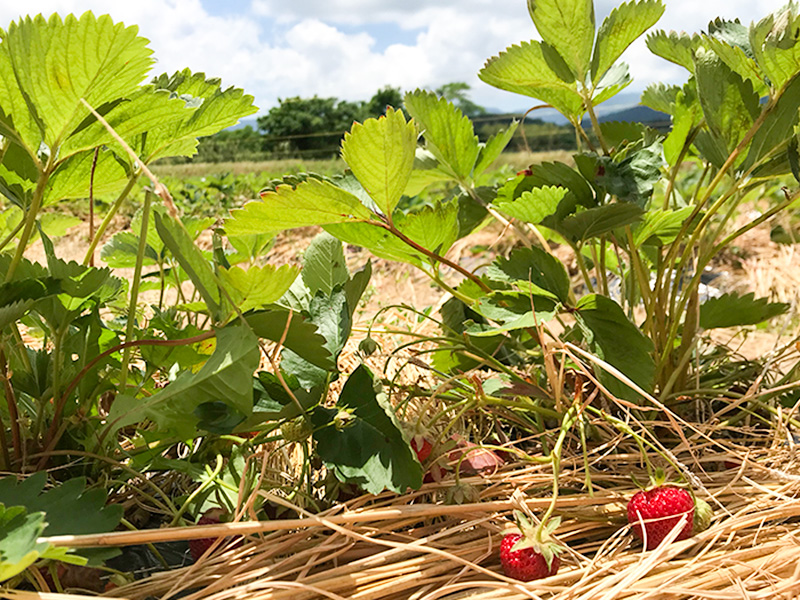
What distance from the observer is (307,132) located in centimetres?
965

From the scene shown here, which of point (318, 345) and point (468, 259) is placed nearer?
point (318, 345)

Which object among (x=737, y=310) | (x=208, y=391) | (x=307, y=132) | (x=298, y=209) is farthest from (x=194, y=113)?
(x=307, y=132)

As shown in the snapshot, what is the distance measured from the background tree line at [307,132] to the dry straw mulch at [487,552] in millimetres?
6481

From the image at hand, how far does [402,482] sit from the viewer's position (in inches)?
19.7

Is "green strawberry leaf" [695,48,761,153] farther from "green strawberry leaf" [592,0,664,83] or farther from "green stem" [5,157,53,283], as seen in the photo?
"green stem" [5,157,53,283]

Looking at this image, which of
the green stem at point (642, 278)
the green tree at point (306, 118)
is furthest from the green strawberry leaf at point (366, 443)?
the green tree at point (306, 118)

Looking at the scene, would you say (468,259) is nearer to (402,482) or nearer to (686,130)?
(686,130)

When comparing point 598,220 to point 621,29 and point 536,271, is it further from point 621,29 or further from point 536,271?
point 621,29

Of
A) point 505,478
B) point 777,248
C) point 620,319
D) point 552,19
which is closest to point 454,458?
point 505,478

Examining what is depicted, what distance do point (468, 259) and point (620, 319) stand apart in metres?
2.28

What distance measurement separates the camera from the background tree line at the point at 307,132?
7102mm

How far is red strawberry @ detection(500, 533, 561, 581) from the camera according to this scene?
0.50m

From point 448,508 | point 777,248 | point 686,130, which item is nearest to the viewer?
point 448,508

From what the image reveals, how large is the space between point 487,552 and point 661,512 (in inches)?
5.9
